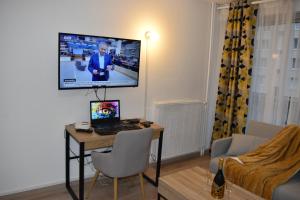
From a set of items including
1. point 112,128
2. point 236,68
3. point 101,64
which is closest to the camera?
point 112,128

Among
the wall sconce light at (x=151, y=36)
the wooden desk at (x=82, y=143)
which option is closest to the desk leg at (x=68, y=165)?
the wooden desk at (x=82, y=143)

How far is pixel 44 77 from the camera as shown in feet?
8.77

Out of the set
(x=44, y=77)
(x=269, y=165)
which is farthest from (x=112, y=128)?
(x=269, y=165)

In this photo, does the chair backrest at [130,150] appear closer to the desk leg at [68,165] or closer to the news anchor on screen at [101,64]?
the desk leg at [68,165]

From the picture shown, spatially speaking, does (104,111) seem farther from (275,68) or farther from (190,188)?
(275,68)

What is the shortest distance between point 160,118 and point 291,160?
5.34 feet

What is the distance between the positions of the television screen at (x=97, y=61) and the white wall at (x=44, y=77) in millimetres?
152

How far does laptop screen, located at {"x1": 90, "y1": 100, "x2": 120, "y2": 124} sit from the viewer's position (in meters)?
2.89

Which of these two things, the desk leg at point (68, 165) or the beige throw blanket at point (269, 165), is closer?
the beige throw blanket at point (269, 165)

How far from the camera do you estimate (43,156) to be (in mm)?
2795

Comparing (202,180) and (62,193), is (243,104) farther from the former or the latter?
(62,193)

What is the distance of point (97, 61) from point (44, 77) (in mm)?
585

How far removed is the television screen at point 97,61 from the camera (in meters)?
2.64

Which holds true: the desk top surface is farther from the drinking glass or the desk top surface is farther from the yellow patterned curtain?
the yellow patterned curtain
